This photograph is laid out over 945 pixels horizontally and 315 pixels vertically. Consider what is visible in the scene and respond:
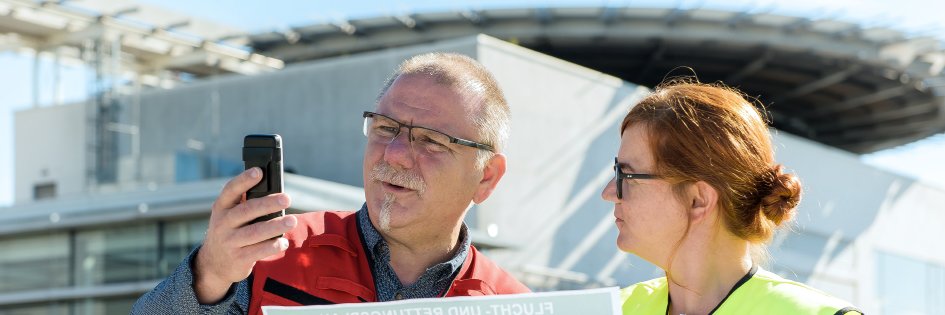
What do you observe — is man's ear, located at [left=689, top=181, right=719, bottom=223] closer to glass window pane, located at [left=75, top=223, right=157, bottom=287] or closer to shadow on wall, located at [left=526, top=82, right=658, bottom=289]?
glass window pane, located at [left=75, top=223, right=157, bottom=287]

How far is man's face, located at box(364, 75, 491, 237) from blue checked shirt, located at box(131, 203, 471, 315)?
0.09 m

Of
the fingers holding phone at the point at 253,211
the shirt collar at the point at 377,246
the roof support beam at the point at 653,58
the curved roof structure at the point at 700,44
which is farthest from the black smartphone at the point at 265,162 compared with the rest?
the roof support beam at the point at 653,58

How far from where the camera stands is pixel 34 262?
1869 cm

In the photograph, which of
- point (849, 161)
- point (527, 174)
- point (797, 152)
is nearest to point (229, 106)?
point (527, 174)

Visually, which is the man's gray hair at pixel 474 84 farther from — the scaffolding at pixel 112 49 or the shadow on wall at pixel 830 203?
the shadow on wall at pixel 830 203

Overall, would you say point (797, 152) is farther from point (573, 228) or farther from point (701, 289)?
point (701, 289)

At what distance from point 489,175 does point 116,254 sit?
14822 millimetres

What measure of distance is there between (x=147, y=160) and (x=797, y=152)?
12.8m

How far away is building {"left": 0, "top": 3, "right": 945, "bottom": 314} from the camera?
18047mm

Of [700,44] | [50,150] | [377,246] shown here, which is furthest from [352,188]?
[377,246]

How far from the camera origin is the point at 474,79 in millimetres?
3916

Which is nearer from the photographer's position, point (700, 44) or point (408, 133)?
point (408, 133)

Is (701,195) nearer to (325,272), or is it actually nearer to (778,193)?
(778,193)

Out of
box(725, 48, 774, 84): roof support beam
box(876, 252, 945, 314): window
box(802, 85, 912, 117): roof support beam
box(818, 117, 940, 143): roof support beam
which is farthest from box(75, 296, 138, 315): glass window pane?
box(818, 117, 940, 143): roof support beam
